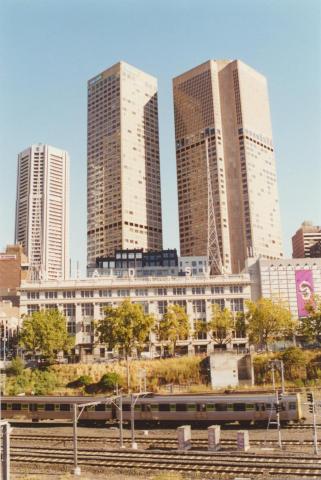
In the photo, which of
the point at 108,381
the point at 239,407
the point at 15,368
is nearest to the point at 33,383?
the point at 15,368

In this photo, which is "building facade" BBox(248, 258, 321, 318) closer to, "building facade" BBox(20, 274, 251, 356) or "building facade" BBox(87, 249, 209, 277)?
"building facade" BBox(87, 249, 209, 277)

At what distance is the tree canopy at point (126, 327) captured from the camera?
87.8 meters

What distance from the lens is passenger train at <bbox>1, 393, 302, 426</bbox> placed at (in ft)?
168

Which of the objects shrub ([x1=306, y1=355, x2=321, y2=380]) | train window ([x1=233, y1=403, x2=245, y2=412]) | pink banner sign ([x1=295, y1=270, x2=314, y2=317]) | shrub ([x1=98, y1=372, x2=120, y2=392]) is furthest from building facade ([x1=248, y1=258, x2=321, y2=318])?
train window ([x1=233, y1=403, x2=245, y2=412])

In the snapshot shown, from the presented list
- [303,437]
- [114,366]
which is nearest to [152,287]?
[114,366]

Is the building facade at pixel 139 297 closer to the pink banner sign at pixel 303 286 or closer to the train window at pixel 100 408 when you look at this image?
the pink banner sign at pixel 303 286

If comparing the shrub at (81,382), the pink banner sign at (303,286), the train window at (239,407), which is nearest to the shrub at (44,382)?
the shrub at (81,382)

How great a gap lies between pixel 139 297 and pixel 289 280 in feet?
198

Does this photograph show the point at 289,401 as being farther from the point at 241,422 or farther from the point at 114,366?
the point at 114,366

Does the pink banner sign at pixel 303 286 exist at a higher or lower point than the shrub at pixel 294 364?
higher

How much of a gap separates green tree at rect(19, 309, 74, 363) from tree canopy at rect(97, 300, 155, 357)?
8064 millimetres

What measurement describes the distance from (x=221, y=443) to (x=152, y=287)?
6867 centimetres

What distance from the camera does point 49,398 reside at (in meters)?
58.2

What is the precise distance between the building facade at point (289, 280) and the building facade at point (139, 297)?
4011 cm
